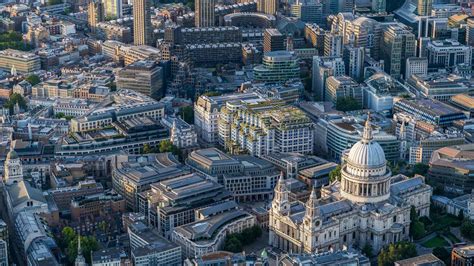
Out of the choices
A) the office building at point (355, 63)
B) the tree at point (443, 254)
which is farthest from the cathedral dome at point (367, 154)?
the office building at point (355, 63)

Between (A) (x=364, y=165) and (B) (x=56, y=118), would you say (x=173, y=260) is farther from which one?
(B) (x=56, y=118)

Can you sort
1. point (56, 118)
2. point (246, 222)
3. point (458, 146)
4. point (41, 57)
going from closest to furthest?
point (246, 222), point (458, 146), point (56, 118), point (41, 57)

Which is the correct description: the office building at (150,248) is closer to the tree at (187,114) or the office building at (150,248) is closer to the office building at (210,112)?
the office building at (210,112)

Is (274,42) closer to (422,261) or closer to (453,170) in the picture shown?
(453,170)

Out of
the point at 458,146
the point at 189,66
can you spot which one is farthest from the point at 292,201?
the point at 189,66

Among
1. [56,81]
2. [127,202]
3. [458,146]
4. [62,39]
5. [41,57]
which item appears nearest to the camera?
[127,202]

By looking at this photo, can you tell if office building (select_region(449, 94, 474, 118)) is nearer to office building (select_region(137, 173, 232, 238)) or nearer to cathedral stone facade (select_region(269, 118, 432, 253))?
cathedral stone facade (select_region(269, 118, 432, 253))

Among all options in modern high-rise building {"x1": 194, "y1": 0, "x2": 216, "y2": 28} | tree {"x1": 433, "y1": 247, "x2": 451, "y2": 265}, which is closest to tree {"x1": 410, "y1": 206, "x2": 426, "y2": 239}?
tree {"x1": 433, "y1": 247, "x2": 451, "y2": 265}
